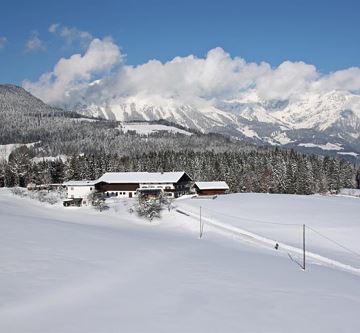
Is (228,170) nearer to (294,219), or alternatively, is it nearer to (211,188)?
(211,188)

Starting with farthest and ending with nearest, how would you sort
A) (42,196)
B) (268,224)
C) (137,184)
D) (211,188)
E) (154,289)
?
1. (137,184)
2. (211,188)
3. (42,196)
4. (268,224)
5. (154,289)

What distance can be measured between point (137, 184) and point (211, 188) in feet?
61.9

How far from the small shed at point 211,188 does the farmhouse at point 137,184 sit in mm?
5142

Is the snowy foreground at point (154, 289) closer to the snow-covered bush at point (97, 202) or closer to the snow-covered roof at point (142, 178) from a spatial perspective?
the snow-covered bush at point (97, 202)

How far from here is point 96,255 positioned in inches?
1170

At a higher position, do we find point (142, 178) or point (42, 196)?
point (142, 178)

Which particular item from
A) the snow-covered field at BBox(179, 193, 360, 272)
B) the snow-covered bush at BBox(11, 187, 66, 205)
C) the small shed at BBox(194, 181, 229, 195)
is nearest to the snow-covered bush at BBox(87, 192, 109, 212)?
the snow-covered bush at BBox(11, 187, 66, 205)

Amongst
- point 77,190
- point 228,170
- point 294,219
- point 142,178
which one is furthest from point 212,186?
point 294,219

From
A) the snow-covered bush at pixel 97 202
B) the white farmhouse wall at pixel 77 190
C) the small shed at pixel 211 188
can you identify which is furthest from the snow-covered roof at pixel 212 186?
the snow-covered bush at pixel 97 202

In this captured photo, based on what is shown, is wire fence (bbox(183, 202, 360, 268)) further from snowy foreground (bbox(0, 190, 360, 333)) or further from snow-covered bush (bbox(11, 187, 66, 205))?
snow-covered bush (bbox(11, 187, 66, 205))

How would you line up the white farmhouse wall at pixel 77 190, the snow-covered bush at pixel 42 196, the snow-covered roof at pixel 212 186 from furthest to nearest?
the snow-covered roof at pixel 212 186 → the white farmhouse wall at pixel 77 190 → the snow-covered bush at pixel 42 196

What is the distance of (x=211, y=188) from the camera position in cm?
10894

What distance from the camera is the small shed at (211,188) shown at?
108406 mm

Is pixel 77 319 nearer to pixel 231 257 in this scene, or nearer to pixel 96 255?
pixel 96 255
